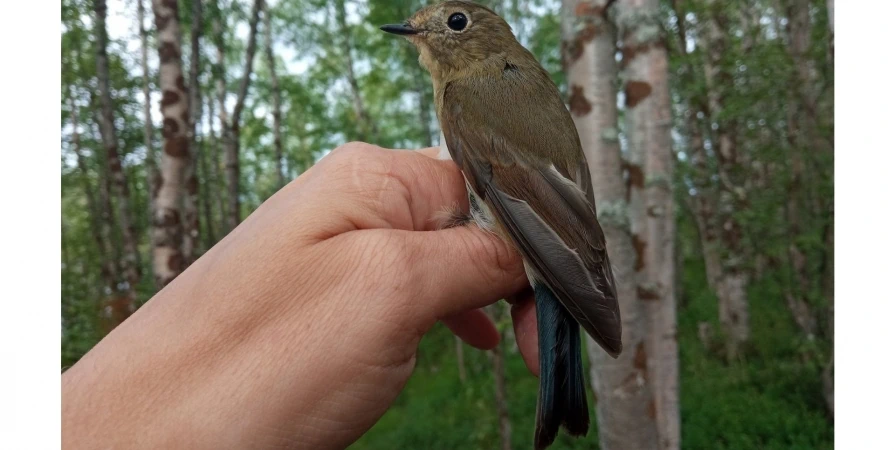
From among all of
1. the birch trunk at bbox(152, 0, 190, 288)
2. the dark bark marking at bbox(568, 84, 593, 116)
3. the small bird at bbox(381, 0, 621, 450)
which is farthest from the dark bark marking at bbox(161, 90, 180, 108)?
the dark bark marking at bbox(568, 84, 593, 116)

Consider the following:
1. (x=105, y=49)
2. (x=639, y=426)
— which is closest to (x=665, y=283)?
(x=639, y=426)

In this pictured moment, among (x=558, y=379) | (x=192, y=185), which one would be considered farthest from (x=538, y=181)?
(x=192, y=185)

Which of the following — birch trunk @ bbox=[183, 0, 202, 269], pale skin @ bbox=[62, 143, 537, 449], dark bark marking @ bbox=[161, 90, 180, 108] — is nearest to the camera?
pale skin @ bbox=[62, 143, 537, 449]

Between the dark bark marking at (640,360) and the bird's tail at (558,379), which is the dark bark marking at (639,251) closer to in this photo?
the dark bark marking at (640,360)

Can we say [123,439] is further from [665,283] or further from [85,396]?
[665,283]

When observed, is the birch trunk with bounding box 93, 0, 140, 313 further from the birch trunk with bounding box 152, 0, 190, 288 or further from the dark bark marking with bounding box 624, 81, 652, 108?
the dark bark marking with bounding box 624, 81, 652, 108

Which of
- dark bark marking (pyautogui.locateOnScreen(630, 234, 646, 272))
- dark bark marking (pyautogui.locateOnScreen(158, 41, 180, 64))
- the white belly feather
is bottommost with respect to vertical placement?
dark bark marking (pyautogui.locateOnScreen(630, 234, 646, 272))

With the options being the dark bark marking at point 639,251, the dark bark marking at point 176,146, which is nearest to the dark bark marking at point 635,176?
the dark bark marking at point 639,251
